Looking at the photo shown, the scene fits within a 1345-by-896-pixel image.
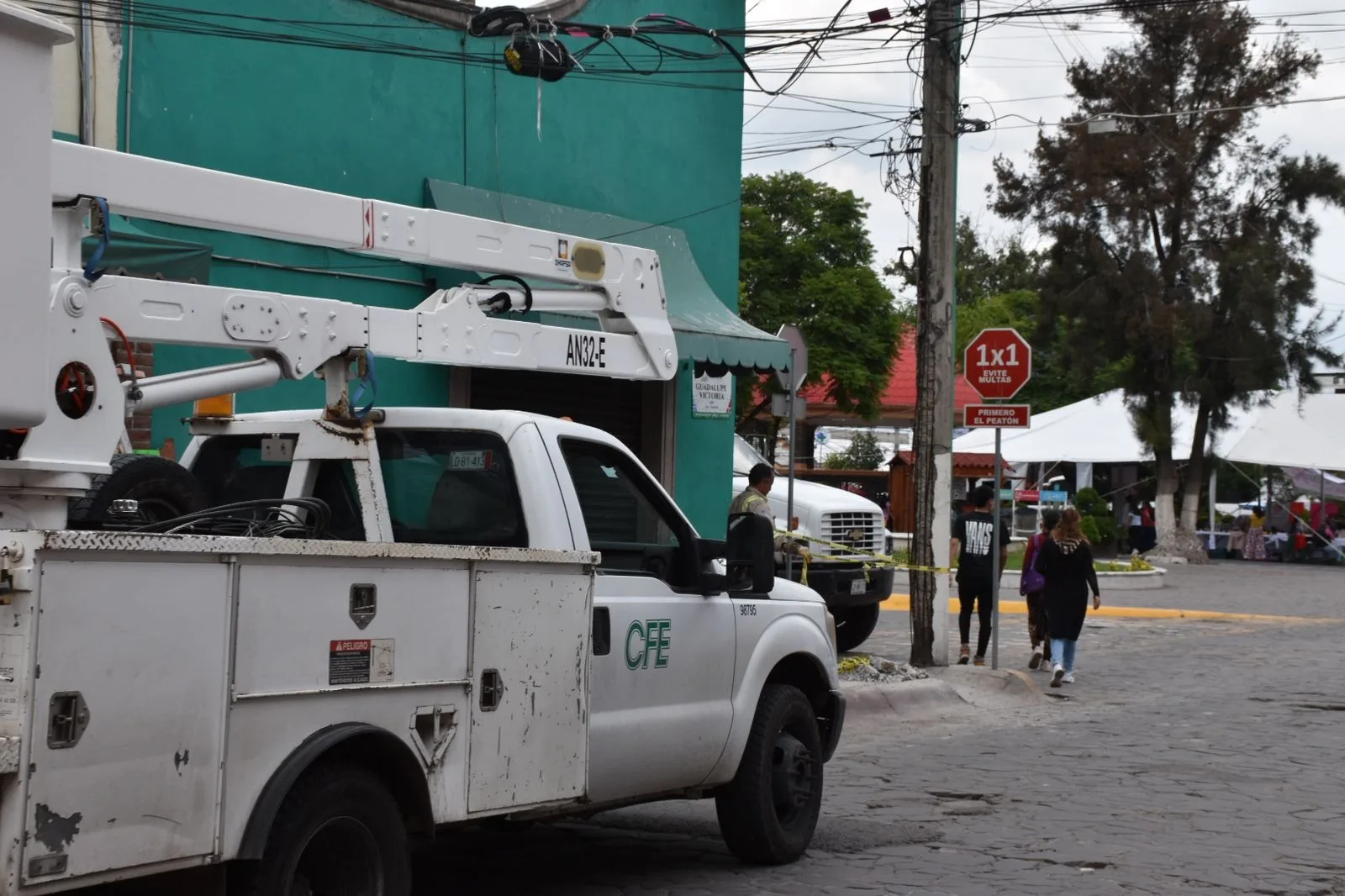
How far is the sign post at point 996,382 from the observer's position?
16.0m

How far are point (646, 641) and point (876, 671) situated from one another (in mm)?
8183

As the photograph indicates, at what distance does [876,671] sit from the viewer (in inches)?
577

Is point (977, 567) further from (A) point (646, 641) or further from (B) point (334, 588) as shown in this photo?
(B) point (334, 588)

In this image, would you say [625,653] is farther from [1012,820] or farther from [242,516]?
[1012,820]

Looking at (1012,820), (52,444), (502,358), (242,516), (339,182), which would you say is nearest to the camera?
A: (52,444)

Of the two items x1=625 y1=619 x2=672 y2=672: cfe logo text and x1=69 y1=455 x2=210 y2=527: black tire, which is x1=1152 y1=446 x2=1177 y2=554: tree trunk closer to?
x1=625 y1=619 x2=672 y2=672: cfe logo text

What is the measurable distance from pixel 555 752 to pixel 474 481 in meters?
1.22

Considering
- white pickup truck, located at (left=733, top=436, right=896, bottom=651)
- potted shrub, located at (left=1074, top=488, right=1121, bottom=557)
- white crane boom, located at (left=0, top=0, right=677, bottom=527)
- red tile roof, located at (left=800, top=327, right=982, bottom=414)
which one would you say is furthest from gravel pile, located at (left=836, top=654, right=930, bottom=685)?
red tile roof, located at (left=800, top=327, right=982, bottom=414)

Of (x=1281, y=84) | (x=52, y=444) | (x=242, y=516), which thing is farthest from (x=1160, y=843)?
(x=1281, y=84)

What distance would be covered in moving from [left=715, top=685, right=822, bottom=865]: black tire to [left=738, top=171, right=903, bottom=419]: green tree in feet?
104

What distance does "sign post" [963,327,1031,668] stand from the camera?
1598cm

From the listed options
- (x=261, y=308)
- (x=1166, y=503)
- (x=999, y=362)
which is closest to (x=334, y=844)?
(x=261, y=308)

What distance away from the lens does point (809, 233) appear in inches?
1694

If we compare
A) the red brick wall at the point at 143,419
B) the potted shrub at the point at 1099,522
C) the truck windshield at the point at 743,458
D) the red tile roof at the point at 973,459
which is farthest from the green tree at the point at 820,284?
the red brick wall at the point at 143,419
